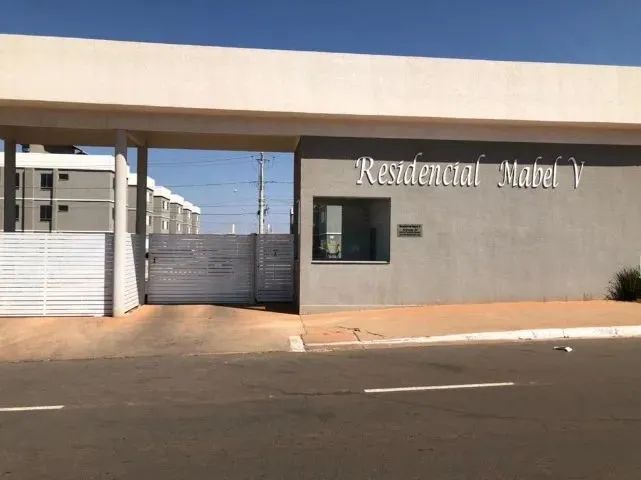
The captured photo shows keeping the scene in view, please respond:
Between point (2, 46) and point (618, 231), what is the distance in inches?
571

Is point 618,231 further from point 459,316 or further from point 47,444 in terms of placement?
point 47,444

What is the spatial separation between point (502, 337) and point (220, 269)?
7.69 m

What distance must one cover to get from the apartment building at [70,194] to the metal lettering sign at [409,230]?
1607 inches

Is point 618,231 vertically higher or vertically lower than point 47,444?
higher

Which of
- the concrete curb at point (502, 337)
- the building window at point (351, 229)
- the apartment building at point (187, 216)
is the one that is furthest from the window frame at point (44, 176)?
the concrete curb at point (502, 337)

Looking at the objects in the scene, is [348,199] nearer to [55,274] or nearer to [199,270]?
[199,270]

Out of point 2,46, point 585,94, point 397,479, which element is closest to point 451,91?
point 585,94

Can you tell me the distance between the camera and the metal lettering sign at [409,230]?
1427 centimetres

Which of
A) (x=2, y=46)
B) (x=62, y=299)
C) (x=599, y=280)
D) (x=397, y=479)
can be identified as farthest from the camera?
(x=599, y=280)

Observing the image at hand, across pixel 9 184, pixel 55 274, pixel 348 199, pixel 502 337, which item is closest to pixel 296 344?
pixel 502 337

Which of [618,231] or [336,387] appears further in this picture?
[618,231]

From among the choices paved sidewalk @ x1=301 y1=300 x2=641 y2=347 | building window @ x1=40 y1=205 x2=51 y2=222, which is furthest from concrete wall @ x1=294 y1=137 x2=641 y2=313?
building window @ x1=40 y1=205 x2=51 y2=222

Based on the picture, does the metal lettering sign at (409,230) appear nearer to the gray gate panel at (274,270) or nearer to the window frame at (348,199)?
the window frame at (348,199)

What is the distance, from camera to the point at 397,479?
4.45 metres
